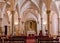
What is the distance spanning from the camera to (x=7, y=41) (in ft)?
38.8

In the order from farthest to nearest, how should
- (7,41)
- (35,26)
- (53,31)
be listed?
(35,26) < (53,31) < (7,41)

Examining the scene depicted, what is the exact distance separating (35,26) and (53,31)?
32.3ft

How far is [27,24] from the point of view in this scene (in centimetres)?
4281

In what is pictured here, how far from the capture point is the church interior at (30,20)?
19094mm

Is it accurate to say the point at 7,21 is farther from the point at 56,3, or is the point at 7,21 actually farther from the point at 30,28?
the point at 56,3

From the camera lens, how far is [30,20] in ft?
138

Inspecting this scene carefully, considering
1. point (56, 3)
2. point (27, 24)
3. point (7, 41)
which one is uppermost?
point (56, 3)

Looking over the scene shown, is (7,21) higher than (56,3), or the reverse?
(56,3)

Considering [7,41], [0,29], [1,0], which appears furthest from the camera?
[0,29]

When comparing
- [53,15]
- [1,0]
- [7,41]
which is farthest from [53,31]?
[7,41]

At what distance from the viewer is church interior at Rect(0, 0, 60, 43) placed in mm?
19094

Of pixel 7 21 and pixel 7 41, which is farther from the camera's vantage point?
pixel 7 21

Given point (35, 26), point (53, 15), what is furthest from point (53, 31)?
point (35, 26)

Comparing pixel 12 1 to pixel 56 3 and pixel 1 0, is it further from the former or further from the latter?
pixel 56 3
